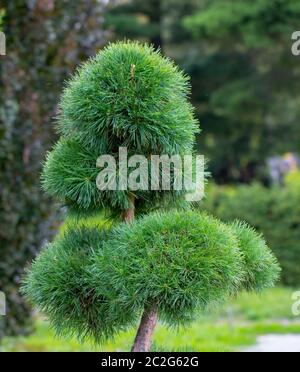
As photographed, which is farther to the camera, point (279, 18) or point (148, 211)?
point (279, 18)

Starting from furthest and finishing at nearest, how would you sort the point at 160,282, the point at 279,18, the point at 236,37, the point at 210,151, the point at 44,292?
the point at 210,151, the point at 236,37, the point at 279,18, the point at 44,292, the point at 160,282

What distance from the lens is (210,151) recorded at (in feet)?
54.0

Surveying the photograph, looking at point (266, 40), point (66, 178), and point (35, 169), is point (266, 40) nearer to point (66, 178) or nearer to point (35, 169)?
point (35, 169)

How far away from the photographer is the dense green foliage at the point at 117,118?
1916mm

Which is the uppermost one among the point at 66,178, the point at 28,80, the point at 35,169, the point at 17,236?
the point at 28,80

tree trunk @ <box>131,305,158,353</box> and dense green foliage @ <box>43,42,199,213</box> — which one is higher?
dense green foliage @ <box>43,42,199,213</box>

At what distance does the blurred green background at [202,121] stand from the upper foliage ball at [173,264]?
378 millimetres

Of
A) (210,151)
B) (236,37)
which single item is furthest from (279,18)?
(210,151)

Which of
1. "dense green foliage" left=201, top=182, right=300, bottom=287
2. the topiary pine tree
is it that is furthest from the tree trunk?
"dense green foliage" left=201, top=182, right=300, bottom=287

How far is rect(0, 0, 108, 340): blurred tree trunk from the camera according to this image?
4914 mm

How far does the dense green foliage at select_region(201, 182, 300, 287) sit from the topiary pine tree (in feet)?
21.7

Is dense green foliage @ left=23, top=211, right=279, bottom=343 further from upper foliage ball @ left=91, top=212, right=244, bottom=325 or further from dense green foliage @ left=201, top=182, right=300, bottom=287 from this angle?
dense green foliage @ left=201, top=182, right=300, bottom=287

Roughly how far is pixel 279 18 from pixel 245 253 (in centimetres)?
974

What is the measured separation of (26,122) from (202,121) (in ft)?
37.3
